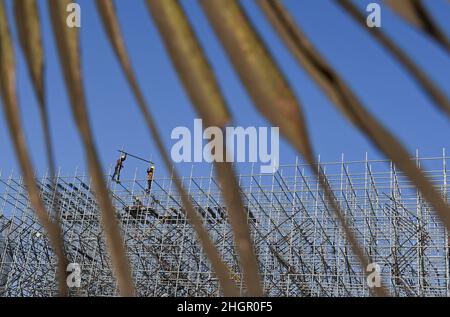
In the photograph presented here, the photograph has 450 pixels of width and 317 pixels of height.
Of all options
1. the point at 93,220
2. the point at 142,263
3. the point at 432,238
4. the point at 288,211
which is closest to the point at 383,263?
the point at 432,238

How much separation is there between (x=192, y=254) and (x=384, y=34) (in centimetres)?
1512

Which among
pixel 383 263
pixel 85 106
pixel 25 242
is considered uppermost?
pixel 25 242

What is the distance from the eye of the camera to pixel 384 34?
34cm

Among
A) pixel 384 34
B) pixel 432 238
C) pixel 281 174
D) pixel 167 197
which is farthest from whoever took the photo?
pixel 167 197

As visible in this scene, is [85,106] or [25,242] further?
[25,242]

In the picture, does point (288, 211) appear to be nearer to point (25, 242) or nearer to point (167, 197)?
point (167, 197)

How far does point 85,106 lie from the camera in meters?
0.42

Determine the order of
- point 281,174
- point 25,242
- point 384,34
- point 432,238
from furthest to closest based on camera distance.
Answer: point 25,242, point 281,174, point 432,238, point 384,34

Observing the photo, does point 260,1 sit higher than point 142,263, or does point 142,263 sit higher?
point 142,263

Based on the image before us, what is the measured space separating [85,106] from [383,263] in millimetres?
11926
